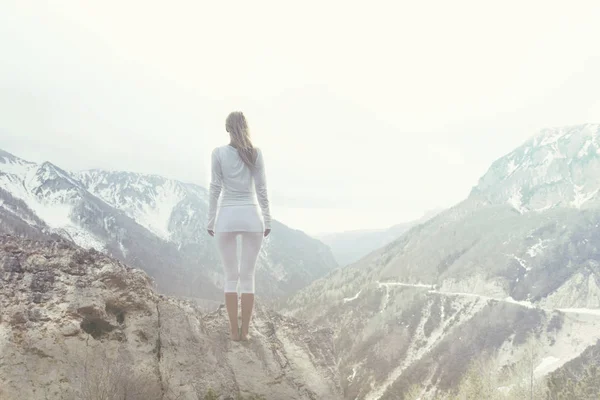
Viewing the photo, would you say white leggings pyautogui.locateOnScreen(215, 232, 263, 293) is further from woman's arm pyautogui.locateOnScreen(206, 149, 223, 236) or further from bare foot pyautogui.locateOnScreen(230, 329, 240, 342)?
bare foot pyautogui.locateOnScreen(230, 329, 240, 342)

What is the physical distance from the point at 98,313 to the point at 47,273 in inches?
76.5

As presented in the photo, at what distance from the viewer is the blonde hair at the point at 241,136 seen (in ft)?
32.3

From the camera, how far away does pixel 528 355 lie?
175m

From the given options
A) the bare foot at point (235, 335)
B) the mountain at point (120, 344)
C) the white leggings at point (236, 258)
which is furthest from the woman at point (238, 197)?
the mountain at point (120, 344)

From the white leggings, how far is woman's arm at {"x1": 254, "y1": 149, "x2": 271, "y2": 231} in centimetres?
46

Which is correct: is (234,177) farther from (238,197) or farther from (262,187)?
(262,187)

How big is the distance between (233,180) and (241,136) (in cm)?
100

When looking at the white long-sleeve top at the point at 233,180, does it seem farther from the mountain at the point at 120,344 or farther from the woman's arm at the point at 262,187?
the mountain at the point at 120,344

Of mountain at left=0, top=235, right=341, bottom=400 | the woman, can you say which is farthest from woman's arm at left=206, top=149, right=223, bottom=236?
mountain at left=0, top=235, right=341, bottom=400

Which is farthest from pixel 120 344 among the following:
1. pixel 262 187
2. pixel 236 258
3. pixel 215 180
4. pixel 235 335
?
pixel 262 187

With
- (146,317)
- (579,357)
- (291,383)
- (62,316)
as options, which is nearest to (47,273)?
(62,316)

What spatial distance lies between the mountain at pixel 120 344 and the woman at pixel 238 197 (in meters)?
2.81

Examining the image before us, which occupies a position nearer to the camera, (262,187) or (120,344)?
(262,187)

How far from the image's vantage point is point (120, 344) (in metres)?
10.8
